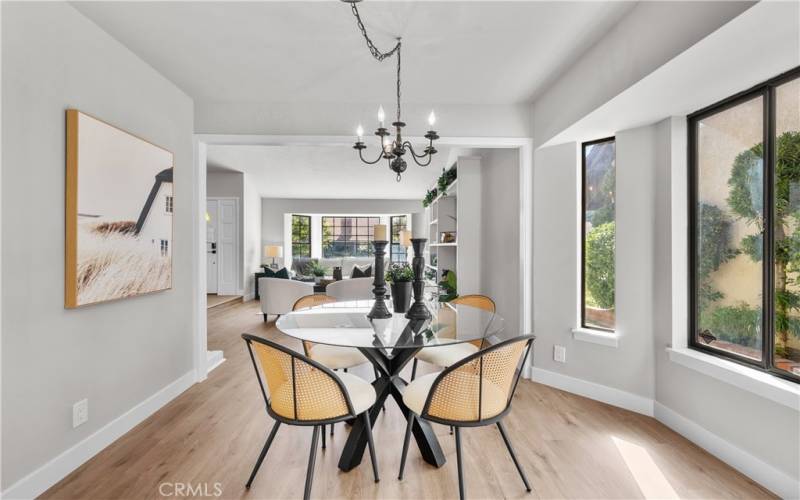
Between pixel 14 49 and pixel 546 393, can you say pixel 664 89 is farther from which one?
pixel 14 49

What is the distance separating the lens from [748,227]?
200cm

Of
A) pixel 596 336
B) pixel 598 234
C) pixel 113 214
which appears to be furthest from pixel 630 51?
pixel 113 214

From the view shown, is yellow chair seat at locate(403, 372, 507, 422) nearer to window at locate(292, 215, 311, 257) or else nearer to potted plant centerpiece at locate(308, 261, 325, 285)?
potted plant centerpiece at locate(308, 261, 325, 285)

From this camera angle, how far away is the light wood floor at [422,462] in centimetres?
176

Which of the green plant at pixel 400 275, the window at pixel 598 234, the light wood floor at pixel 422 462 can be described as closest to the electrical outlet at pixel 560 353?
the window at pixel 598 234

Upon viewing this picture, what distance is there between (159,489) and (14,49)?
2119mm

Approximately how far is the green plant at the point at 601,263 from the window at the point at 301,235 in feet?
26.0

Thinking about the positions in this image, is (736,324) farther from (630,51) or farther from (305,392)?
(305,392)

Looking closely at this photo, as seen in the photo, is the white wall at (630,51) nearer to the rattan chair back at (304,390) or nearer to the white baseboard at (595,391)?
the white baseboard at (595,391)

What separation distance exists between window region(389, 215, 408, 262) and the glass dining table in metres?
7.62

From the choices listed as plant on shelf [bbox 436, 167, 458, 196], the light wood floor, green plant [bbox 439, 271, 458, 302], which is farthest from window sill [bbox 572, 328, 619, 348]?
plant on shelf [bbox 436, 167, 458, 196]

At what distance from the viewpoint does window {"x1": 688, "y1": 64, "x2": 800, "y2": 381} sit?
5.86 ft
